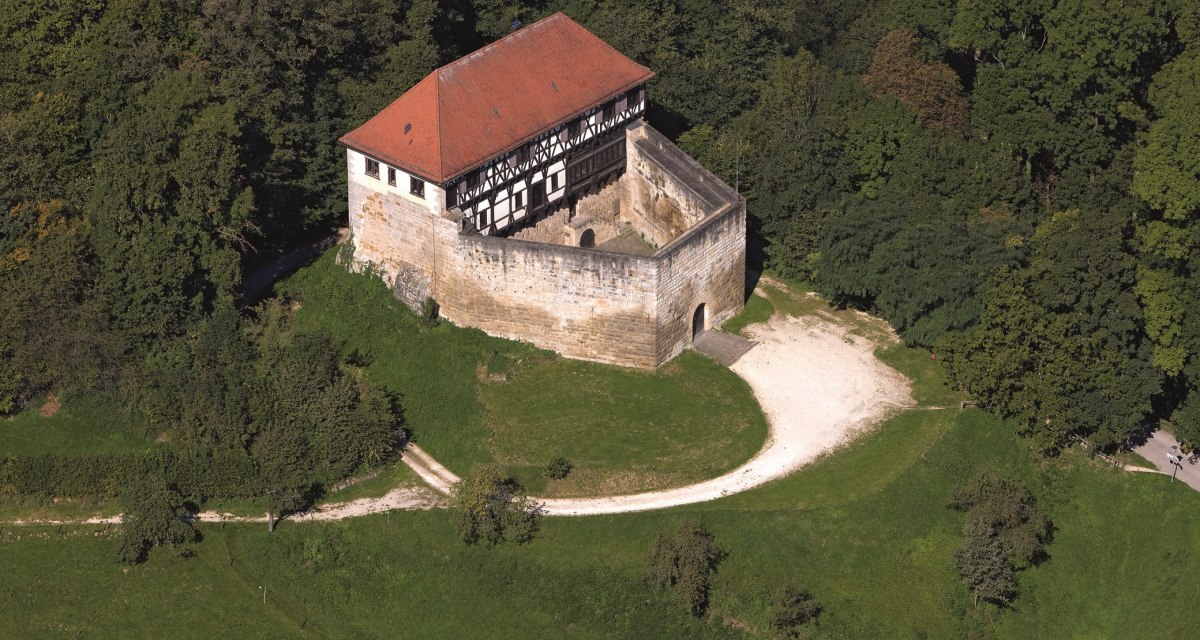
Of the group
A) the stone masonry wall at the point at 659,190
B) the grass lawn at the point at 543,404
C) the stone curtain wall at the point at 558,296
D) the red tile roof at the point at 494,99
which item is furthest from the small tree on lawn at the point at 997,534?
the red tile roof at the point at 494,99

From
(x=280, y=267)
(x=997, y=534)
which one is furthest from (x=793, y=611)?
(x=280, y=267)

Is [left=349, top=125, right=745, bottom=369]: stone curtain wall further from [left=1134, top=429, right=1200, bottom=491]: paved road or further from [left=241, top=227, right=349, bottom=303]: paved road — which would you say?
[left=1134, top=429, right=1200, bottom=491]: paved road

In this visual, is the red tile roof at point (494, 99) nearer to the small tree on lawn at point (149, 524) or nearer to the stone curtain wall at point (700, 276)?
the stone curtain wall at point (700, 276)

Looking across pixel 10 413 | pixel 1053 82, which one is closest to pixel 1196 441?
pixel 1053 82

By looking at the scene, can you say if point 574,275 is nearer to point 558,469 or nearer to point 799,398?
point 558,469

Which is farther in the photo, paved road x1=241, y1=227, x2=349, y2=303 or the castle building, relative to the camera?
paved road x1=241, y1=227, x2=349, y2=303

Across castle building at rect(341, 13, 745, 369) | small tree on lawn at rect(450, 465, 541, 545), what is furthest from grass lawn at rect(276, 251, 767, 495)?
small tree on lawn at rect(450, 465, 541, 545)

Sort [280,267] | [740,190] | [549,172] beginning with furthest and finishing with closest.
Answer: [740,190]
[280,267]
[549,172]
